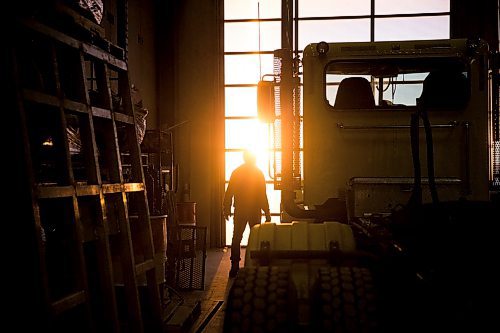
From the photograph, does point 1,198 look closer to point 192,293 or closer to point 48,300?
point 48,300

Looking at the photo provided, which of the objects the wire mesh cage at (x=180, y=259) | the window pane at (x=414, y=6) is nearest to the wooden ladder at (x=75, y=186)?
the wire mesh cage at (x=180, y=259)

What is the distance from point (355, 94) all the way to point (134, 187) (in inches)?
68.4

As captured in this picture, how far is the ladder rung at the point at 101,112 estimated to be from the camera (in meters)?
3.51

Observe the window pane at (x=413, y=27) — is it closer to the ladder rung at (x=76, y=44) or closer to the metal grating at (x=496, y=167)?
the metal grating at (x=496, y=167)

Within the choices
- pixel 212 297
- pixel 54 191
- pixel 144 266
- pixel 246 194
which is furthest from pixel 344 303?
pixel 246 194

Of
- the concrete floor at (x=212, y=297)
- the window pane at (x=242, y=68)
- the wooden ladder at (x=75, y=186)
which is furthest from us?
the window pane at (x=242, y=68)

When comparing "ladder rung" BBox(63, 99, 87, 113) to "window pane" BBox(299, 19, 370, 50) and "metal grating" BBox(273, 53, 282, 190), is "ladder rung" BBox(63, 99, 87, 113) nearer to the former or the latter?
"metal grating" BBox(273, 53, 282, 190)

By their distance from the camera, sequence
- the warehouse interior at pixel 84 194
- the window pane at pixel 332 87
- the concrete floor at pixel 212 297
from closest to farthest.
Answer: the warehouse interior at pixel 84 194 → the window pane at pixel 332 87 → the concrete floor at pixel 212 297

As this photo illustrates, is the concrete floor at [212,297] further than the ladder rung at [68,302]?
Yes

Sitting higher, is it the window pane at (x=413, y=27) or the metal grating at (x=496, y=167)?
the window pane at (x=413, y=27)

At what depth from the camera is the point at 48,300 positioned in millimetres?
2574

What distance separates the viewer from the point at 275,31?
1241 cm

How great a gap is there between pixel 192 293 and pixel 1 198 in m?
4.57

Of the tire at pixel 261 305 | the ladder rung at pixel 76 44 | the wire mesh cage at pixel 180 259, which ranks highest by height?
the ladder rung at pixel 76 44
